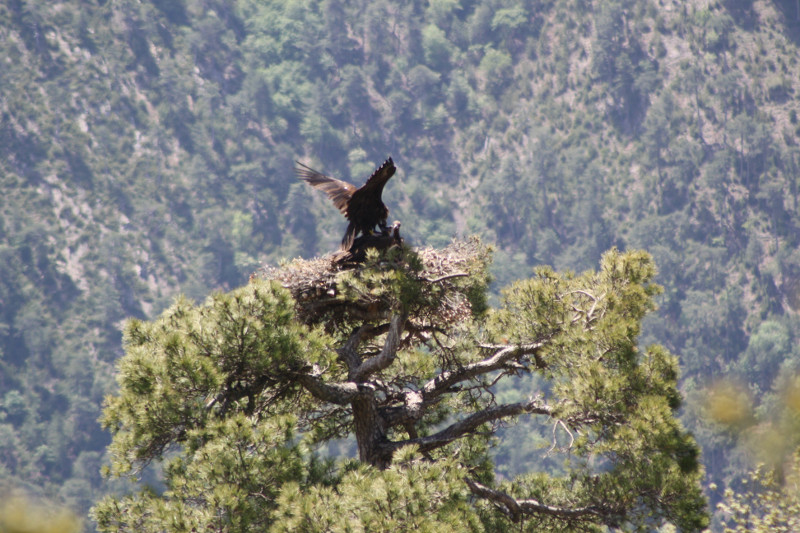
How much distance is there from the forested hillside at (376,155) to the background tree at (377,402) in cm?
8691

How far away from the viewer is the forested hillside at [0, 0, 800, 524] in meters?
107

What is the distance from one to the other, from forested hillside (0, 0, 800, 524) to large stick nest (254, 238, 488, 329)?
87.1m

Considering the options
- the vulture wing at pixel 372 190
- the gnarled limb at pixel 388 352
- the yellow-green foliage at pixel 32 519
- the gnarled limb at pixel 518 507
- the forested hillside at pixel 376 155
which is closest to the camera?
the yellow-green foliage at pixel 32 519

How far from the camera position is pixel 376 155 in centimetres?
14975

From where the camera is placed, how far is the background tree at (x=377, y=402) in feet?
25.6

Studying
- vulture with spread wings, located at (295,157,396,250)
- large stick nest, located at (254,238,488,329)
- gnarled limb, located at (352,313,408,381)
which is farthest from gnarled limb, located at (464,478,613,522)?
vulture with spread wings, located at (295,157,396,250)

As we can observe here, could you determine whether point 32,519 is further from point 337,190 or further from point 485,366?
point 485,366

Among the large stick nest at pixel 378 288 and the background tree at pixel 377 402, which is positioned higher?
the large stick nest at pixel 378 288

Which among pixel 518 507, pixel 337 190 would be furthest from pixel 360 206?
pixel 518 507

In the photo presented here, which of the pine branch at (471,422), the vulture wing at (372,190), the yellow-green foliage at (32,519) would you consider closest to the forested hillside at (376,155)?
the pine branch at (471,422)

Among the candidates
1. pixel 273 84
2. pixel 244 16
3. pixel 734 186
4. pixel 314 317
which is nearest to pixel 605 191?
pixel 734 186

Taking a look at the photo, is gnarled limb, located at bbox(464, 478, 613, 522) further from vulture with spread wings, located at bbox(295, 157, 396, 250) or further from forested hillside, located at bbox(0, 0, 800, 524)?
forested hillside, located at bbox(0, 0, 800, 524)

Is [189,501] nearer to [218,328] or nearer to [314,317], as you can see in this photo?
[218,328]

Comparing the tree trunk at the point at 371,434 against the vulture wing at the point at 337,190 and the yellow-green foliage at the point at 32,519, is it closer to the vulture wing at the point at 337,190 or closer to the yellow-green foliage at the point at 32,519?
the vulture wing at the point at 337,190
